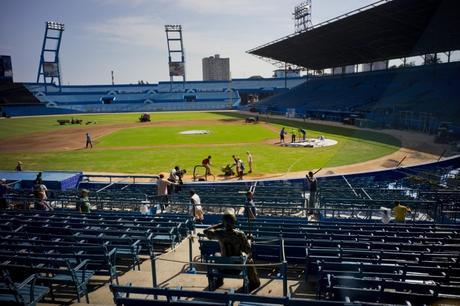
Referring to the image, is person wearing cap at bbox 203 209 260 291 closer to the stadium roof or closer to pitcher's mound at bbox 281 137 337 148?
pitcher's mound at bbox 281 137 337 148

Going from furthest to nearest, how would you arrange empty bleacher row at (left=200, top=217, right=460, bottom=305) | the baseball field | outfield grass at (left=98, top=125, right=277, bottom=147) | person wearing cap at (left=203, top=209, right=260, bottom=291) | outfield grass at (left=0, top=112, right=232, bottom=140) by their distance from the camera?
1. outfield grass at (left=0, top=112, right=232, bottom=140)
2. outfield grass at (left=98, top=125, right=277, bottom=147)
3. the baseball field
4. person wearing cap at (left=203, top=209, right=260, bottom=291)
5. empty bleacher row at (left=200, top=217, right=460, bottom=305)

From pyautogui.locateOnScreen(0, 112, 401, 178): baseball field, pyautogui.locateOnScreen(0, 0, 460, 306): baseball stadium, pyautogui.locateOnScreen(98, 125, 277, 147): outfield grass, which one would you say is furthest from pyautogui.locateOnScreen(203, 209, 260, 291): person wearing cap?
pyautogui.locateOnScreen(98, 125, 277, 147): outfield grass

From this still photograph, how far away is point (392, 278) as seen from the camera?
6.18 m

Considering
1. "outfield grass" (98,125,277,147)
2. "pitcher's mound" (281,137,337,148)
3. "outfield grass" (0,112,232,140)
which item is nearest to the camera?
"pitcher's mound" (281,137,337,148)

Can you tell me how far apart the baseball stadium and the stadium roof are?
10.9 inches

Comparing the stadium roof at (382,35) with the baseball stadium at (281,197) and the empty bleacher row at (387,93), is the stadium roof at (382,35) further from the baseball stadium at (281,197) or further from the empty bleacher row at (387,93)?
the empty bleacher row at (387,93)

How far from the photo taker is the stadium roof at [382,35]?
40.9 meters

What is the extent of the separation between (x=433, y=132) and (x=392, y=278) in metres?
40.8

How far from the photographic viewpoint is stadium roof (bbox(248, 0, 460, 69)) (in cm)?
4088

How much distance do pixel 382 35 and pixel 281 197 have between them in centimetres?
4686

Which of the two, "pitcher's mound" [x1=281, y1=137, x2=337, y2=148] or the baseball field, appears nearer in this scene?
the baseball field

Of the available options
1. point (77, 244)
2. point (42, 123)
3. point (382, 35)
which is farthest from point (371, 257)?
point (42, 123)

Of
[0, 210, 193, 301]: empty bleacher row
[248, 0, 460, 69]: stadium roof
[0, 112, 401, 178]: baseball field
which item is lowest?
[0, 112, 401, 178]: baseball field

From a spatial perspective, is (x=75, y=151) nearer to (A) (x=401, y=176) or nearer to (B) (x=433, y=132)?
(A) (x=401, y=176)
